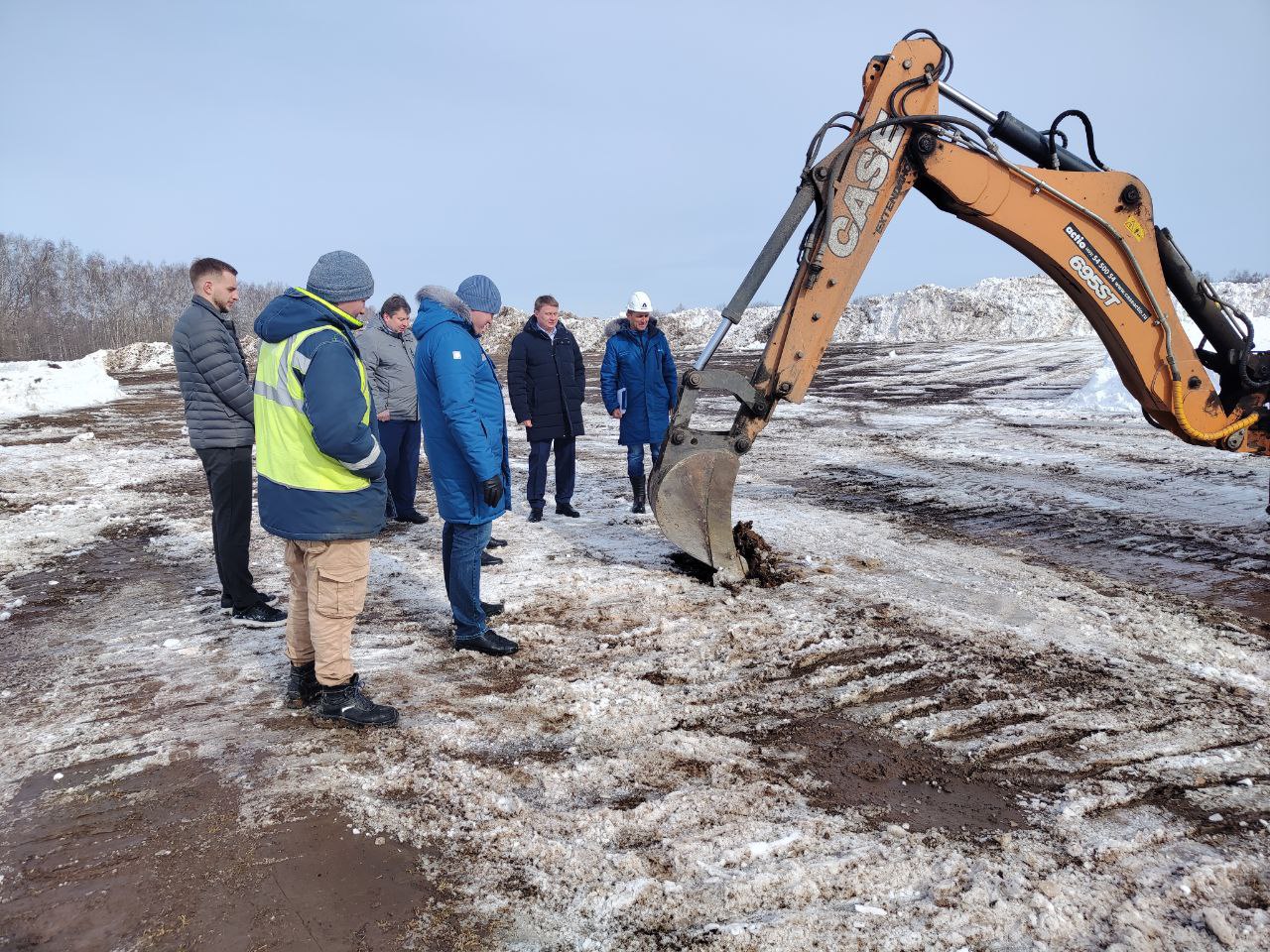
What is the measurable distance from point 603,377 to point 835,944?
5.78m

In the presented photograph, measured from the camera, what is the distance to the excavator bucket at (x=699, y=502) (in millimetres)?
5059

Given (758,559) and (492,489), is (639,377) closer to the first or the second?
(758,559)

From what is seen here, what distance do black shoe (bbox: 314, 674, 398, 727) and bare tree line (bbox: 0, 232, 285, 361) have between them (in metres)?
54.5

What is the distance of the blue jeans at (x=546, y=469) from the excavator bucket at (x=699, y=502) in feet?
7.66

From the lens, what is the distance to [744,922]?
242 cm

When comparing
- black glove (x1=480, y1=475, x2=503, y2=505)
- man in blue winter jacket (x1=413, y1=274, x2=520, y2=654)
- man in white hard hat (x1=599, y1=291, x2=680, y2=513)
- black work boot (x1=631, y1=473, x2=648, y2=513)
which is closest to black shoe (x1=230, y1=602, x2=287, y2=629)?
man in blue winter jacket (x1=413, y1=274, x2=520, y2=654)

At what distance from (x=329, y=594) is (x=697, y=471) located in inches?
95.3

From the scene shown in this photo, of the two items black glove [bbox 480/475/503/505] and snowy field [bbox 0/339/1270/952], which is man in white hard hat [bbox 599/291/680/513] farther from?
black glove [bbox 480/475/503/505]

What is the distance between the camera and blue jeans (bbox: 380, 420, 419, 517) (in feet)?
24.0

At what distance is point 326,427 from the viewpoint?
10.5 ft

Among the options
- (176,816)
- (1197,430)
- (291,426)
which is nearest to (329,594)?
(291,426)

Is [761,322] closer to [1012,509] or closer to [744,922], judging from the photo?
[1012,509]

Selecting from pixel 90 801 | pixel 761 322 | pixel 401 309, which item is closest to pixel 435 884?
pixel 90 801

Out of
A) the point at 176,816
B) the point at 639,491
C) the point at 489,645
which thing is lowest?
the point at 176,816
